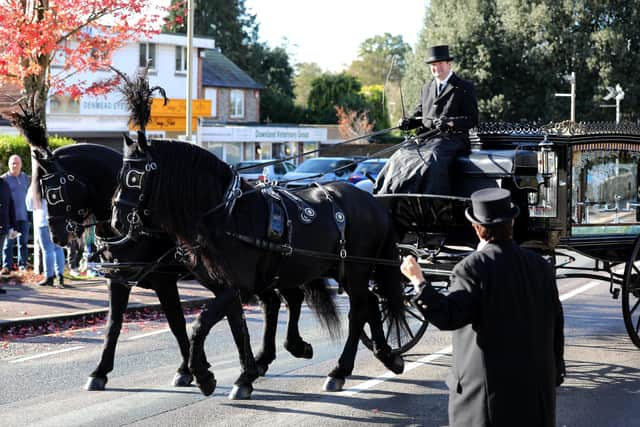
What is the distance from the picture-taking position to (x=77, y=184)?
25.4ft

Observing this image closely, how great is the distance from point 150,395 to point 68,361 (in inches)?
70.9

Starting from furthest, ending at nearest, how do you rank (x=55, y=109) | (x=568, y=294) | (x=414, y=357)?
(x=55, y=109) < (x=568, y=294) < (x=414, y=357)

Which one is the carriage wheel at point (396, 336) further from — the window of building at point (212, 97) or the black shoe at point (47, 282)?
the window of building at point (212, 97)

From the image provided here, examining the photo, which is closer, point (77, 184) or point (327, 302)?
point (77, 184)

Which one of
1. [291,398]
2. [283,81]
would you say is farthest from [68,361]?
[283,81]

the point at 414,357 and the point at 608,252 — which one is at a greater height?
the point at 608,252

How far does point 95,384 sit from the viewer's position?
25.5 feet

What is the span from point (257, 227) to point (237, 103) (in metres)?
52.4

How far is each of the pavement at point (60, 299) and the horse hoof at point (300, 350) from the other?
3.88 metres

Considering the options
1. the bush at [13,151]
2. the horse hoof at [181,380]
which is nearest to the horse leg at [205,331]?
the horse hoof at [181,380]

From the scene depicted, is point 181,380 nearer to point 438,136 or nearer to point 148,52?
point 438,136

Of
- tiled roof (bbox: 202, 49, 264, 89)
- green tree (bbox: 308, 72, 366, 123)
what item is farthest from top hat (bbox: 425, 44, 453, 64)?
green tree (bbox: 308, 72, 366, 123)

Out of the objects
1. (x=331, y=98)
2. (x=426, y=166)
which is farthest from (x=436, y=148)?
(x=331, y=98)

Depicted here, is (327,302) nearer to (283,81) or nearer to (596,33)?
(596,33)
